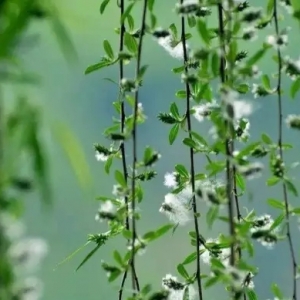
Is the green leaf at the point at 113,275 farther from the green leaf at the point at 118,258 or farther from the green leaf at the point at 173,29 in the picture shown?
the green leaf at the point at 173,29

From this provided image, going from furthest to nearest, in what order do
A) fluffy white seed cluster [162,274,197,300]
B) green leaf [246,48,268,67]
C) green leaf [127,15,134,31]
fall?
green leaf [127,15,134,31] < fluffy white seed cluster [162,274,197,300] < green leaf [246,48,268,67]

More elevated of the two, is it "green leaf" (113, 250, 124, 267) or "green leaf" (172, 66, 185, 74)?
"green leaf" (172, 66, 185, 74)

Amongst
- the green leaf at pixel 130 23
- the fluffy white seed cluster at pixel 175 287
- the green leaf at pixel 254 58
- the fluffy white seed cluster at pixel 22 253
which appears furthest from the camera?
the green leaf at pixel 130 23

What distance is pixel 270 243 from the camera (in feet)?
2.23

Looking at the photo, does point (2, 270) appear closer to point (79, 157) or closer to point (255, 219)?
point (79, 157)

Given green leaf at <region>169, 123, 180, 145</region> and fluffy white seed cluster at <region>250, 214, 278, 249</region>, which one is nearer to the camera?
fluffy white seed cluster at <region>250, 214, 278, 249</region>

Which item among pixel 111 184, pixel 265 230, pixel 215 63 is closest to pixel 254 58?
pixel 215 63

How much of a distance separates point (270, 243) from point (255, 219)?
0.18 meters

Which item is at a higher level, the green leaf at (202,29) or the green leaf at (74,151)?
the green leaf at (202,29)

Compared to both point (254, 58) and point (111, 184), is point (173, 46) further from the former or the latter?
point (111, 184)

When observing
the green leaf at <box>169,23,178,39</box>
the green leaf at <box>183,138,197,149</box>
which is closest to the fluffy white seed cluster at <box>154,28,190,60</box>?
the green leaf at <box>169,23,178,39</box>

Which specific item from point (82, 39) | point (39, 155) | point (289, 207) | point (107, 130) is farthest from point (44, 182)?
point (82, 39)

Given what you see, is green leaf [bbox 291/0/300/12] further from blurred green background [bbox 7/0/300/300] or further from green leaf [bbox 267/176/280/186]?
blurred green background [bbox 7/0/300/300]

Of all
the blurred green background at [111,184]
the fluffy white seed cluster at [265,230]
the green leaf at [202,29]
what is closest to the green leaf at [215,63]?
the green leaf at [202,29]
